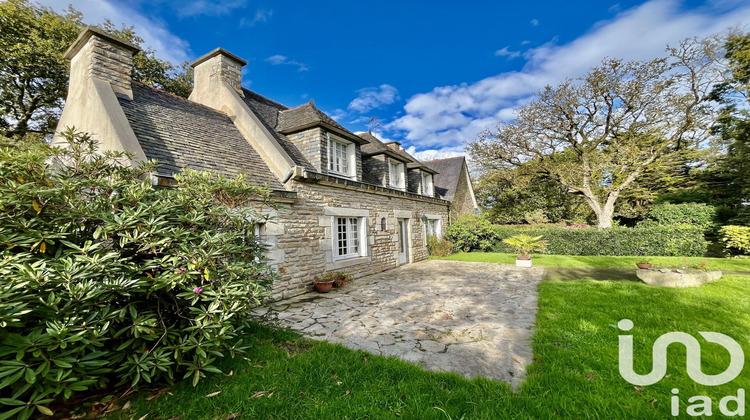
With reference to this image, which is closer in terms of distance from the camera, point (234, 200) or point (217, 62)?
point (234, 200)

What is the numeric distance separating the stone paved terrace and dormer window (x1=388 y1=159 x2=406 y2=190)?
5638mm

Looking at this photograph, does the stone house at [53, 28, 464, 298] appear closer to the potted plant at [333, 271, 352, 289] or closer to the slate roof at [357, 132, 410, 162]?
the slate roof at [357, 132, 410, 162]

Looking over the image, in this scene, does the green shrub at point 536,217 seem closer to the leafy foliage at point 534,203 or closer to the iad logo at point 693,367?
the leafy foliage at point 534,203

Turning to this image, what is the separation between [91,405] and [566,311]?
688 centimetres

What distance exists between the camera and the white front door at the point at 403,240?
501 inches

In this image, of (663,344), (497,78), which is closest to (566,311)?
(663,344)

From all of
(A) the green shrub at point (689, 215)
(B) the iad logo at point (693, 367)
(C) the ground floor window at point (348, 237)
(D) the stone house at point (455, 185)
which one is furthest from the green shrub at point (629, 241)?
(B) the iad logo at point (693, 367)

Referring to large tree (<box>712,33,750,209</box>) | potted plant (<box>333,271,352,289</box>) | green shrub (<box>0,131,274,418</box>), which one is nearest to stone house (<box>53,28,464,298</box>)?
potted plant (<box>333,271,352,289</box>)

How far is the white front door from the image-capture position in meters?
12.7

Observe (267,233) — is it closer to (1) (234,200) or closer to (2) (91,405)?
(1) (234,200)

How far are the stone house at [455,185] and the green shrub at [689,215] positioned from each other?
410 inches

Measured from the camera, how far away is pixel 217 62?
9594mm

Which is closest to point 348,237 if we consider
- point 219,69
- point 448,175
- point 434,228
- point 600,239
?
point 219,69

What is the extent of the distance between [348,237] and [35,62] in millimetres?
17505
